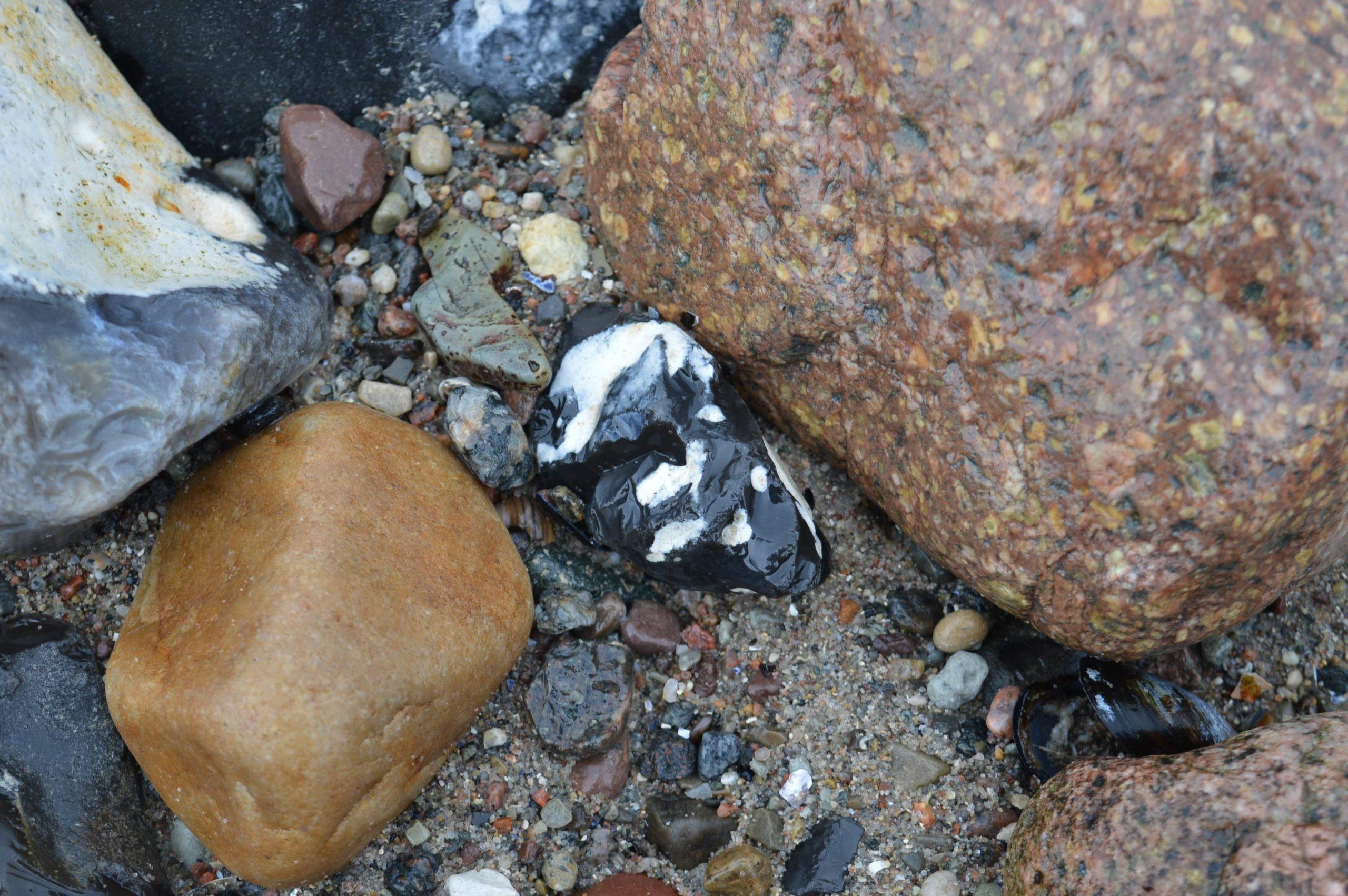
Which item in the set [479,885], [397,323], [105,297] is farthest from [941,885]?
[105,297]

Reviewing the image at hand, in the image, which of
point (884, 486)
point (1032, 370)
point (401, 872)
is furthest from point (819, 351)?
point (401, 872)

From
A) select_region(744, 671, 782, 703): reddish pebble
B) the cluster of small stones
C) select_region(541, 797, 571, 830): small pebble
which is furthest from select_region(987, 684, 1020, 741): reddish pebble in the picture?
select_region(541, 797, 571, 830): small pebble

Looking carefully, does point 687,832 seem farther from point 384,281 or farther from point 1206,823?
point 384,281

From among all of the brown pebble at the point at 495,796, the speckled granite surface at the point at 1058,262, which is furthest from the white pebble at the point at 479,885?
the speckled granite surface at the point at 1058,262

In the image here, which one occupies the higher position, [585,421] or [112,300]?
[112,300]

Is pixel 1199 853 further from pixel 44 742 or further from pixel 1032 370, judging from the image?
pixel 44 742

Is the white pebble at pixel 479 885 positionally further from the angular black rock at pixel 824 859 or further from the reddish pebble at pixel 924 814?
the reddish pebble at pixel 924 814

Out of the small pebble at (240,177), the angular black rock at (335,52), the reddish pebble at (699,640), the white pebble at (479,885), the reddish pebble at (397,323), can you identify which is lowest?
the white pebble at (479,885)

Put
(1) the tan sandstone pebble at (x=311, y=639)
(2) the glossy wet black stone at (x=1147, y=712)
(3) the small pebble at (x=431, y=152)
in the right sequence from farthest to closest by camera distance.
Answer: (3) the small pebble at (x=431, y=152) < (2) the glossy wet black stone at (x=1147, y=712) < (1) the tan sandstone pebble at (x=311, y=639)
